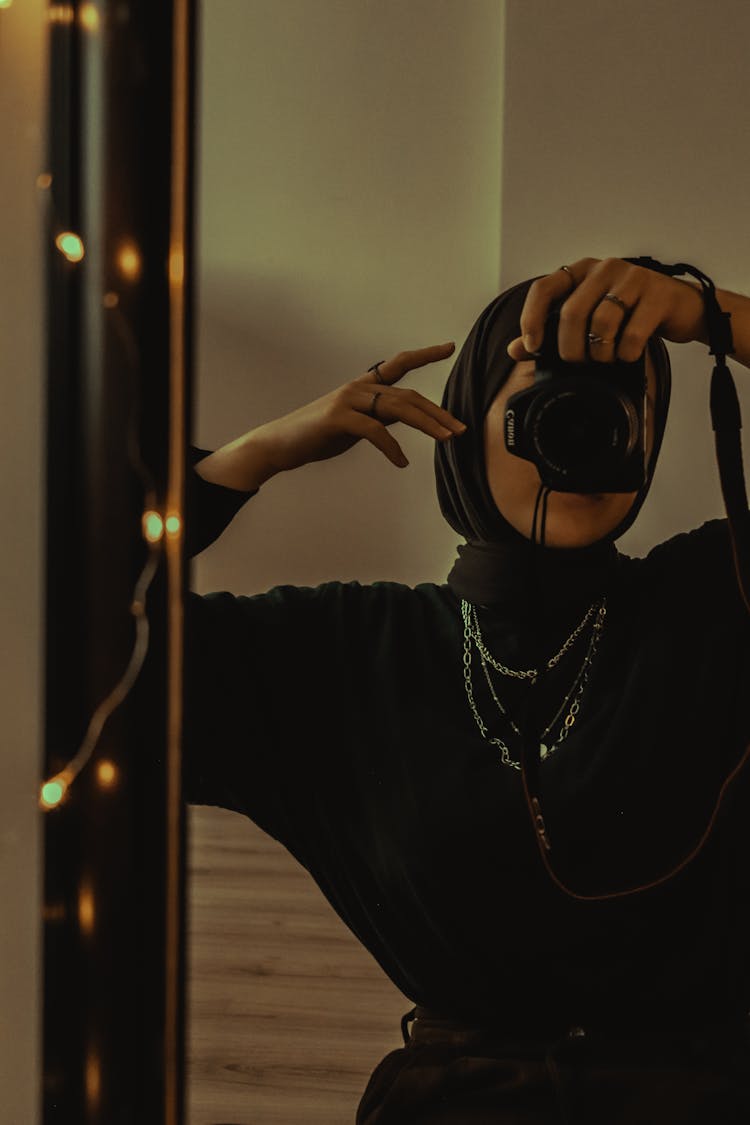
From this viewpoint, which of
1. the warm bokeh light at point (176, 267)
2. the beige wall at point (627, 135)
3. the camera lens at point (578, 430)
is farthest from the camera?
the beige wall at point (627, 135)

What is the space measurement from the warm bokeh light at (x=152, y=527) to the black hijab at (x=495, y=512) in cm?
26

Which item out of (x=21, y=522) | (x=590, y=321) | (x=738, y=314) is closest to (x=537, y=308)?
(x=590, y=321)

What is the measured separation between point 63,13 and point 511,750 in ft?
1.19

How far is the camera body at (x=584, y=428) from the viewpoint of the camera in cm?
35

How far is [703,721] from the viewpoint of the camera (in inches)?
18.4

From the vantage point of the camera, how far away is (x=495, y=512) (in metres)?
0.46

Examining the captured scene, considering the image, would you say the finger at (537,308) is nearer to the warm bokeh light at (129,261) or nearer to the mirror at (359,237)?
the mirror at (359,237)

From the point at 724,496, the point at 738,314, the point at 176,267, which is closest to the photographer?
the point at 176,267

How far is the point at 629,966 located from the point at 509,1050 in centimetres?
7

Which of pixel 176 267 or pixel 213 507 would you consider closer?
pixel 176 267

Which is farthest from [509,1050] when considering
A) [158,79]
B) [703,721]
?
[158,79]

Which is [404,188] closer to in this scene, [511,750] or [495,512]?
[495,512]

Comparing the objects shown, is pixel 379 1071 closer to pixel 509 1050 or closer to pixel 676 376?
pixel 509 1050

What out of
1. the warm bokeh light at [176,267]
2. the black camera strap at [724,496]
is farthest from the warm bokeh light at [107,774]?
the black camera strap at [724,496]
